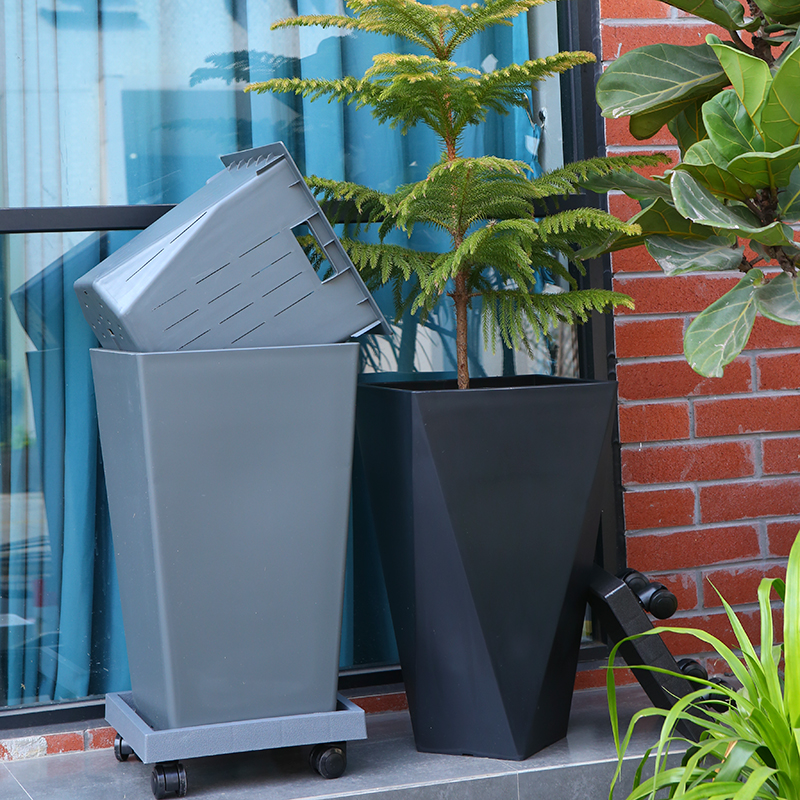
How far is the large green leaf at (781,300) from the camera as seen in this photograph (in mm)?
1333

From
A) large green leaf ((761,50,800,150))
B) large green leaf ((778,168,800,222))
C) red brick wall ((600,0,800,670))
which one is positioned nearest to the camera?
large green leaf ((761,50,800,150))

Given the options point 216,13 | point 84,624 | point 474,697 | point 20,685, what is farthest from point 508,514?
point 216,13

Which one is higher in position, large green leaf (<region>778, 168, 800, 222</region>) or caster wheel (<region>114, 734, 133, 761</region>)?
large green leaf (<region>778, 168, 800, 222</region>)

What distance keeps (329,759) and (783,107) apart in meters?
1.25

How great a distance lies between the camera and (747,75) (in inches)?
49.6

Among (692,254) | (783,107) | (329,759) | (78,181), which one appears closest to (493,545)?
(329,759)

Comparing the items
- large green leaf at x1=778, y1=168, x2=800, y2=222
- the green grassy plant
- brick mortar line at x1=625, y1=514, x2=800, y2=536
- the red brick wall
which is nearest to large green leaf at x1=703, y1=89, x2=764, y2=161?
large green leaf at x1=778, y1=168, x2=800, y2=222

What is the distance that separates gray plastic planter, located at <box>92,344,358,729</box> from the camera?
146cm

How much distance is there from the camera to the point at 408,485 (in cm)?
157

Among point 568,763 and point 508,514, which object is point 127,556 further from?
point 568,763

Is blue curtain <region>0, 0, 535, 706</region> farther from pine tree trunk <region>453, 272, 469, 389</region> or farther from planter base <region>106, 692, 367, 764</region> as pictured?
pine tree trunk <region>453, 272, 469, 389</region>

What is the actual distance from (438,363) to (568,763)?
0.88 metres

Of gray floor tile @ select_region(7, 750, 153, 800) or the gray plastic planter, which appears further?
gray floor tile @ select_region(7, 750, 153, 800)

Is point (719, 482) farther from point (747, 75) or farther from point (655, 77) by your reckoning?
point (747, 75)
